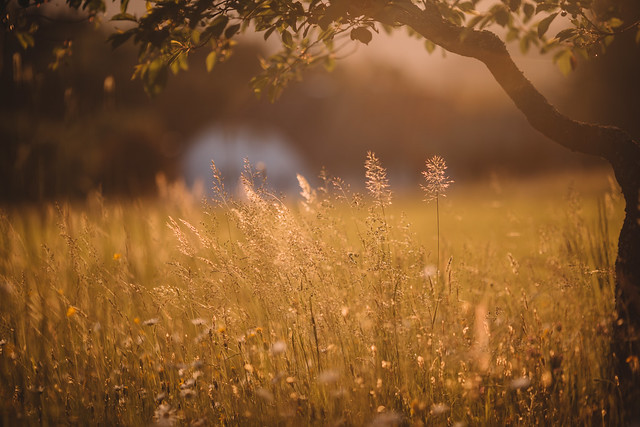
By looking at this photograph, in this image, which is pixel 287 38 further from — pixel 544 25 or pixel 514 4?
pixel 544 25

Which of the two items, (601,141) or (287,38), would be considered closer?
(601,141)

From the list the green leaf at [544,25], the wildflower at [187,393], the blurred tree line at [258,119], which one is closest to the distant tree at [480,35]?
the green leaf at [544,25]

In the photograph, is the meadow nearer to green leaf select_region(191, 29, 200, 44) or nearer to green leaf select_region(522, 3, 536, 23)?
green leaf select_region(191, 29, 200, 44)

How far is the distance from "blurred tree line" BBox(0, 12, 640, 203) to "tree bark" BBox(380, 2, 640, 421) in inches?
498

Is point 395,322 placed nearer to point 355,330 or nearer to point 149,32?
point 355,330

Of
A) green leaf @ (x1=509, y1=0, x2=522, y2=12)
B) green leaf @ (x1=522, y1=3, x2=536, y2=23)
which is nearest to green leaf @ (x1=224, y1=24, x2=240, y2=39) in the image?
green leaf @ (x1=509, y1=0, x2=522, y2=12)

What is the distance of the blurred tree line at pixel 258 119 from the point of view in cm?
1580

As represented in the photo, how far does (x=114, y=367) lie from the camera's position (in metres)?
2.55

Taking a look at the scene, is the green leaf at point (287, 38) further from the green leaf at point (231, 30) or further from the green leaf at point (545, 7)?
the green leaf at point (545, 7)

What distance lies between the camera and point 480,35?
257cm

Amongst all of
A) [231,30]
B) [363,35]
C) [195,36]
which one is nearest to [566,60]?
[363,35]

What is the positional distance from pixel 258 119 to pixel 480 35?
22610mm

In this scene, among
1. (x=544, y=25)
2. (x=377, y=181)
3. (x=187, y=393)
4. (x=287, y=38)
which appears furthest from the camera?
(x=287, y=38)

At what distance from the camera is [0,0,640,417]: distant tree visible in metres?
2.21
